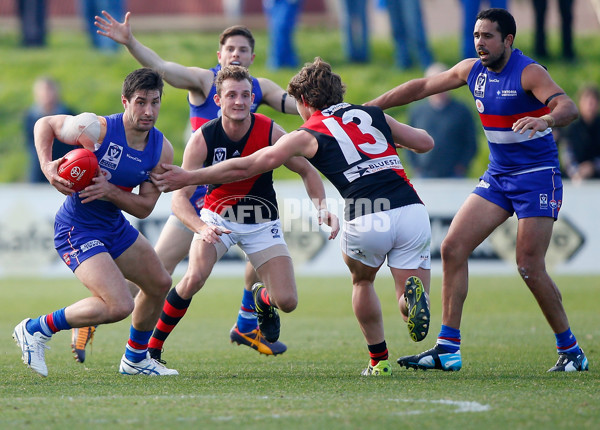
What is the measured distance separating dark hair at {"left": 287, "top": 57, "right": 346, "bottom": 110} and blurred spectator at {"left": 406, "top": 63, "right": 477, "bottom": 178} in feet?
29.9

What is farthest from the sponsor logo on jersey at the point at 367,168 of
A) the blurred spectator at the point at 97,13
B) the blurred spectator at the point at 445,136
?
the blurred spectator at the point at 97,13

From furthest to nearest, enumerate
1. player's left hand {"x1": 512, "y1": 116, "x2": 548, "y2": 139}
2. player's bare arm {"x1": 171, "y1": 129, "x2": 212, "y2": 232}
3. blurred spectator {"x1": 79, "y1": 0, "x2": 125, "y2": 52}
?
blurred spectator {"x1": 79, "y1": 0, "x2": 125, "y2": 52}
player's bare arm {"x1": 171, "y1": 129, "x2": 212, "y2": 232}
player's left hand {"x1": 512, "y1": 116, "x2": 548, "y2": 139}

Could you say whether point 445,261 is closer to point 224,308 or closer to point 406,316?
point 406,316

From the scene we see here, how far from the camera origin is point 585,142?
15.0 m

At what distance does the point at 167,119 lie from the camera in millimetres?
21297

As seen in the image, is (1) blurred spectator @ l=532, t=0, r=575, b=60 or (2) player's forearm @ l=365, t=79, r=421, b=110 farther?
(1) blurred spectator @ l=532, t=0, r=575, b=60

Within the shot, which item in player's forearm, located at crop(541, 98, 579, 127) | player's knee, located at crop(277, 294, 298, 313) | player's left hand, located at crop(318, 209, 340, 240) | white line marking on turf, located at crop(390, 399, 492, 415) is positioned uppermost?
player's forearm, located at crop(541, 98, 579, 127)

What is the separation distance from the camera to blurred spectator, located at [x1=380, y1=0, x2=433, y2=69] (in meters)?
21.4

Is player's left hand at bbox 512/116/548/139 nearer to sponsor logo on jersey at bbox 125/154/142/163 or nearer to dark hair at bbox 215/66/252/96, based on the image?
dark hair at bbox 215/66/252/96

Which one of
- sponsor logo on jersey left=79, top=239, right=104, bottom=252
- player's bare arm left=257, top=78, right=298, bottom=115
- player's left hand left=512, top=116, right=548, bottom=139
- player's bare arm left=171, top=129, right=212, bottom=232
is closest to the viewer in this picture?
player's left hand left=512, top=116, right=548, bottom=139

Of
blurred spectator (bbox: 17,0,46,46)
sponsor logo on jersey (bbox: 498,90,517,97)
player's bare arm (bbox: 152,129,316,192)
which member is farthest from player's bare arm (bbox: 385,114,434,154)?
blurred spectator (bbox: 17,0,46,46)

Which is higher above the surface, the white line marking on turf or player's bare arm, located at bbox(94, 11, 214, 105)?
player's bare arm, located at bbox(94, 11, 214, 105)

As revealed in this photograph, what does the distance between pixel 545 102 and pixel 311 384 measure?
266cm

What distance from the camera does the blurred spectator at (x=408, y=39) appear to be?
2139 centimetres
